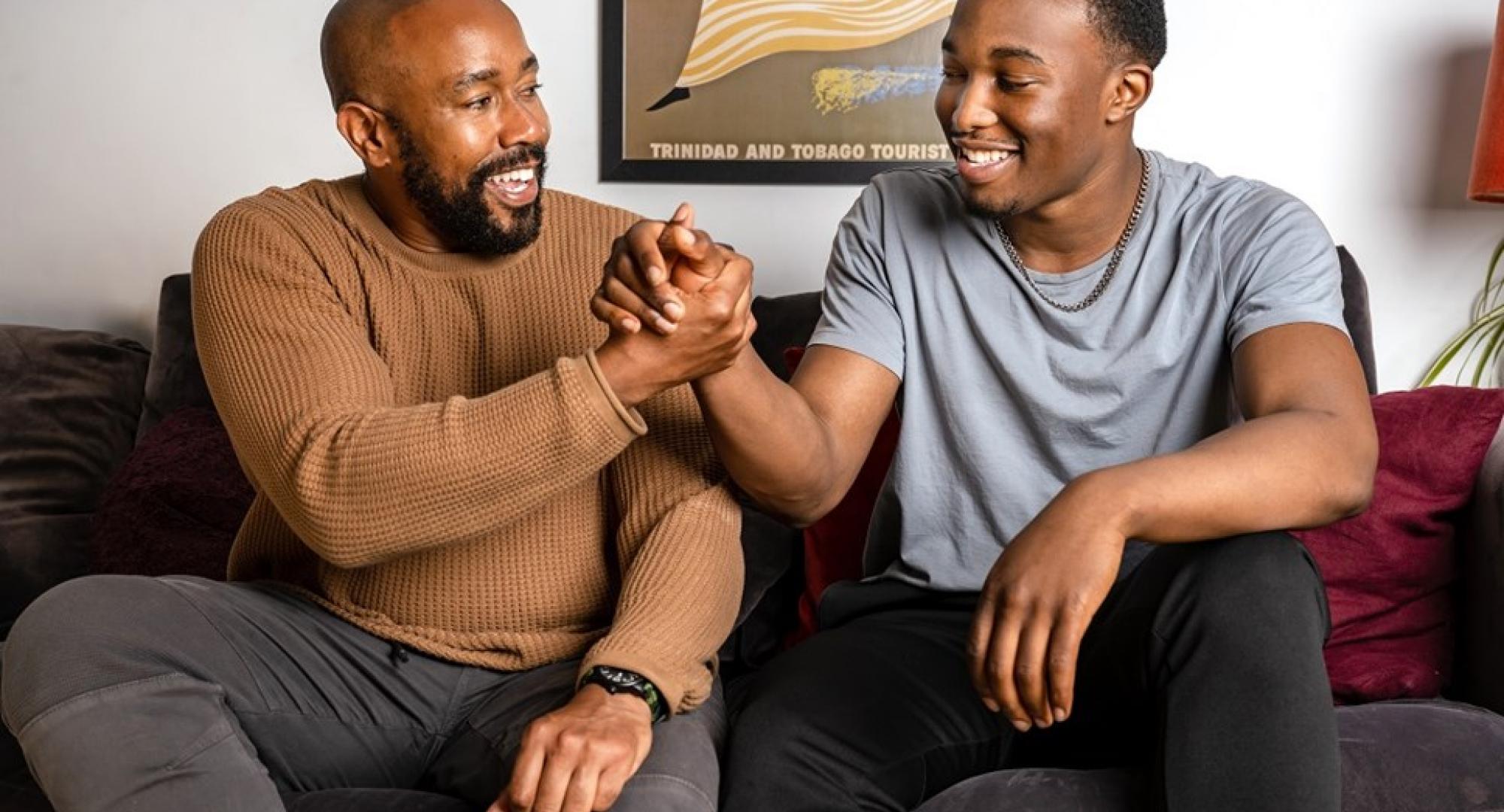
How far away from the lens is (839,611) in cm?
178

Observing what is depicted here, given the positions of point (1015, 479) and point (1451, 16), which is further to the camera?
point (1451, 16)

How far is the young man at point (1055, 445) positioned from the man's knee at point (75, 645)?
530mm

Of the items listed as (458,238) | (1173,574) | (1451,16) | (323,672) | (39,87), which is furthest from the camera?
(39,87)

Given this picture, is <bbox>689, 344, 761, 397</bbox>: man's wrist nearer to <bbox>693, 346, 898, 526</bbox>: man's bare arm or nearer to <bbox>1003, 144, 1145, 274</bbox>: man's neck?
<bbox>693, 346, 898, 526</bbox>: man's bare arm

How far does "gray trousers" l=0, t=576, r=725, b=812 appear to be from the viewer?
1297 mm

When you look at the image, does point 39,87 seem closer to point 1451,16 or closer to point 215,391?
point 215,391

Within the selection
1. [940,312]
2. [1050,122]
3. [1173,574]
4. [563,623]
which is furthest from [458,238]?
[1173,574]

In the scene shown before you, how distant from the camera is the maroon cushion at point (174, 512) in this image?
6.92ft

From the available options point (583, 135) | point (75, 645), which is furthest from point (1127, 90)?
point (75, 645)

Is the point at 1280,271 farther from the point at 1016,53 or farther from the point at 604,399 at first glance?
the point at 604,399

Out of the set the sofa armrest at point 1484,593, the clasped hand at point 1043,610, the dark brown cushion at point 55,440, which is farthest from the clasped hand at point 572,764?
the dark brown cushion at point 55,440

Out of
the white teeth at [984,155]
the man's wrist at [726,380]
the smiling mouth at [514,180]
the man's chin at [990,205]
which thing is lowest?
the man's wrist at [726,380]

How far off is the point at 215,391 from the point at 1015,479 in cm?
89

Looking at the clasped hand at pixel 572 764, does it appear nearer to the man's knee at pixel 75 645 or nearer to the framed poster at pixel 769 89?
the man's knee at pixel 75 645
